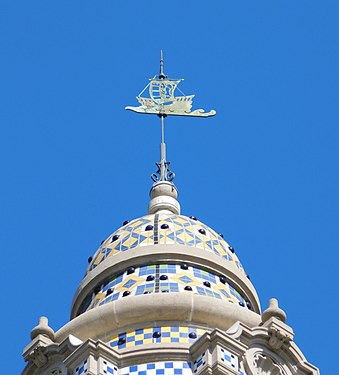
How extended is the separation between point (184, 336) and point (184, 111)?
10657 millimetres

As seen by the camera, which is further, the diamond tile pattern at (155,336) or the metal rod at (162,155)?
the metal rod at (162,155)

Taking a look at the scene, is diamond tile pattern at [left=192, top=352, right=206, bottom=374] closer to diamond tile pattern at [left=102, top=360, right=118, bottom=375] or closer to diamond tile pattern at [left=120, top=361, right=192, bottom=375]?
diamond tile pattern at [left=120, top=361, right=192, bottom=375]

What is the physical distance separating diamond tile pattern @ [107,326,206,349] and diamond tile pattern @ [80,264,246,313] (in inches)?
48.1

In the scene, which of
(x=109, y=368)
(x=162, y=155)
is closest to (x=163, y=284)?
(x=109, y=368)

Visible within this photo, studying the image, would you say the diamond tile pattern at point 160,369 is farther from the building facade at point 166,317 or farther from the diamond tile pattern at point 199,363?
the diamond tile pattern at point 199,363

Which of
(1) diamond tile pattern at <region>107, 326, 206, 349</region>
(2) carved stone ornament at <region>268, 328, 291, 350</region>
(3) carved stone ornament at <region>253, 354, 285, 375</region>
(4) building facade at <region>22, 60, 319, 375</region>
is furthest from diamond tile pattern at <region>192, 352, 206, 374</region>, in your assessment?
(2) carved stone ornament at <region>268, 328, 291, 350</region>

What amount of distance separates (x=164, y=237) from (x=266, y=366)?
16.6ft

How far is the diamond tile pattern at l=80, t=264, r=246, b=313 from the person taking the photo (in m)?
42.0

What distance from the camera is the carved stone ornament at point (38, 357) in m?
40.5

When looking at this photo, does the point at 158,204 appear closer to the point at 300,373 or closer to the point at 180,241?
the point at 180,241

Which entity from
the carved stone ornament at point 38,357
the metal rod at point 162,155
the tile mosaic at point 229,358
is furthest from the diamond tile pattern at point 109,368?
the metal rod at point 162,155

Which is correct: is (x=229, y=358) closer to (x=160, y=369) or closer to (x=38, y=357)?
(x=160, y=369)

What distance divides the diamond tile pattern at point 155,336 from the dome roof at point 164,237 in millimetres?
3279

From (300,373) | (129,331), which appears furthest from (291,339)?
(129,331)
